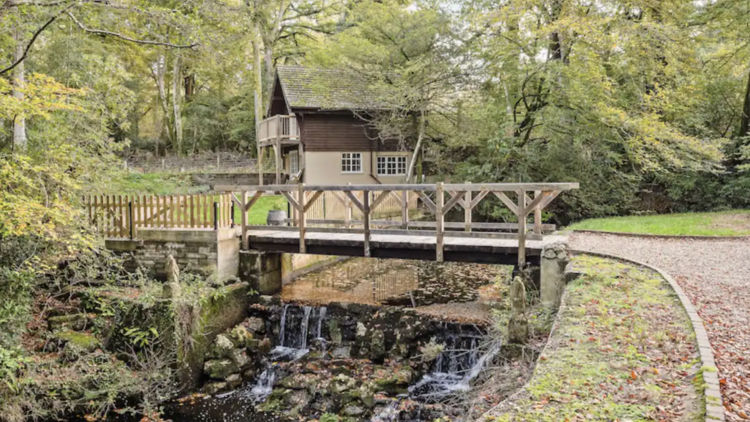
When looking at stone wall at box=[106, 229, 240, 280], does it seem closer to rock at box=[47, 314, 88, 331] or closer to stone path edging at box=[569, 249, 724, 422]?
rock at box=[47, 314, 88, 331]

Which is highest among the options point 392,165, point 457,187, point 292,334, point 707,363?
point 392,165

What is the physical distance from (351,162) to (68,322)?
16.7 metres

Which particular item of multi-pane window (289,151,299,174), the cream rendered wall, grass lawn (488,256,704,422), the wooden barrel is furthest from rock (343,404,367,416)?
multi-pane window (289,151,299,174)

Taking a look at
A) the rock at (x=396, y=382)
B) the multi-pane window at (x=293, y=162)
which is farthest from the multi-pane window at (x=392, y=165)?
the rock at (x=396, y=382)

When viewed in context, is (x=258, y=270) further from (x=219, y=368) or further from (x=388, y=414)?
(x=388, y=414)

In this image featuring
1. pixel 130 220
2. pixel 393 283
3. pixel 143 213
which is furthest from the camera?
pixel 393 283

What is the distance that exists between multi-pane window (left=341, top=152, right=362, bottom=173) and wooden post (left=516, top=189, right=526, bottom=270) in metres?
16.1

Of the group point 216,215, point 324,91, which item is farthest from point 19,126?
point 324,91

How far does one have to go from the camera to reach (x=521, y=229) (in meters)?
8.72

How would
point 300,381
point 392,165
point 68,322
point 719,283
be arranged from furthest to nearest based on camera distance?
point 392,165
point 68,322
point 300,381
point 719,283

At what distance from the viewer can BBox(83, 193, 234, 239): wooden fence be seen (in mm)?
10719

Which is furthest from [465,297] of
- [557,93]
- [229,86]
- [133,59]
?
[229,86]

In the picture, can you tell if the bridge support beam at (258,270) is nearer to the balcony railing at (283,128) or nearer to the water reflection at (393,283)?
the water reflection at (393,283)

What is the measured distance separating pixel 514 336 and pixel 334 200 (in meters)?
9.83
